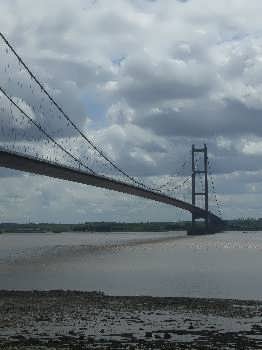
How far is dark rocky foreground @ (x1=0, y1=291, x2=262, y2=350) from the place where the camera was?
18.9 metres

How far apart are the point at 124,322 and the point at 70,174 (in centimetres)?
3948

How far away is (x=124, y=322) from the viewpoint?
2267 centimetres

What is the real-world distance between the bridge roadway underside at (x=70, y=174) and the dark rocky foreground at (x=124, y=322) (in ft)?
62.7

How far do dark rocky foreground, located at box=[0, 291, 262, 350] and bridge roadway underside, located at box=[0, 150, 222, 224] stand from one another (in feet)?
62.7

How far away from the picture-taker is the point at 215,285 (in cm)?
3609

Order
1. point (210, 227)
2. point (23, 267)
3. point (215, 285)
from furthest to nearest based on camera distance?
1. point (210, 227)
2. point (23, 267)
3. point (215, 285)

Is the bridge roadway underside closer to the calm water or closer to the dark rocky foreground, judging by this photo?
the calm water

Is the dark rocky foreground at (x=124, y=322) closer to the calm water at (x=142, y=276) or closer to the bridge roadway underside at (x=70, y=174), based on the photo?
the calm water at (x=142, y=276)

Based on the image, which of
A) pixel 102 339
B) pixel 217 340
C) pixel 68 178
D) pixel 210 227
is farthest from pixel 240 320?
pixel 210 227

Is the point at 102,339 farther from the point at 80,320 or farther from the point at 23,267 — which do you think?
the point at 23,267

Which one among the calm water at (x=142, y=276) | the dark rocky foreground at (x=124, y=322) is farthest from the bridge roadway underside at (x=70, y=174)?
the dark rocky foreground at (x=124, y=322)

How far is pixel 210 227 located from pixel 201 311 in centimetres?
10426

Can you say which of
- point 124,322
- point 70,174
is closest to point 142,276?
point 124,322

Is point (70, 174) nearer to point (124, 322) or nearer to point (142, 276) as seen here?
point (142, 276)
